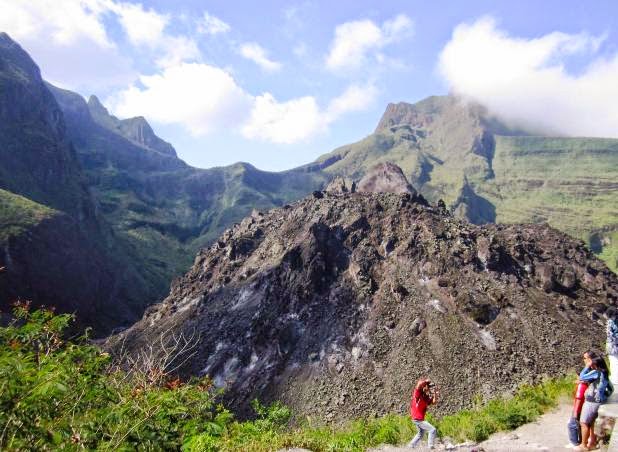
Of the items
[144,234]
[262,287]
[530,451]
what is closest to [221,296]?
[262,287]

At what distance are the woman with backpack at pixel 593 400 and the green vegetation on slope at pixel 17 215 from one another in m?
63.9

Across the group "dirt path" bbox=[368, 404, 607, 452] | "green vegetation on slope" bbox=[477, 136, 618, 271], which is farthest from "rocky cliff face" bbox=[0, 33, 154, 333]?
"green vegetation on slope" bbox=[477, 136, 618, 271]

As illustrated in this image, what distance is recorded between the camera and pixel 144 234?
109m

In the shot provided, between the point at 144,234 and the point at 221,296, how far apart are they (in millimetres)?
76514

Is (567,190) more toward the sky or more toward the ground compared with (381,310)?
more toward the sky

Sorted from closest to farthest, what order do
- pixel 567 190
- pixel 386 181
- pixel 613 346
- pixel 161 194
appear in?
pixel 613 346
pixel 386 181
pixel 567 190
pixel 161 194

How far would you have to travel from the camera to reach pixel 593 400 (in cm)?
905

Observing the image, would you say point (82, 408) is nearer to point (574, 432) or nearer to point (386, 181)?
point (574, 432)

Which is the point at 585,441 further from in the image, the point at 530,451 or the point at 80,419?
the point at 80,419

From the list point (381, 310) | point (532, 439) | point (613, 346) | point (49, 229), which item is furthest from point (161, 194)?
point (613, 346)

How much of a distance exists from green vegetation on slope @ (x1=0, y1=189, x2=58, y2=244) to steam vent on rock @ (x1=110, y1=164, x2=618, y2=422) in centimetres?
2465

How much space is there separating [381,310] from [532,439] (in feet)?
78.9

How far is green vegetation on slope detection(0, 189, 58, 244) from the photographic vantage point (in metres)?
56.6

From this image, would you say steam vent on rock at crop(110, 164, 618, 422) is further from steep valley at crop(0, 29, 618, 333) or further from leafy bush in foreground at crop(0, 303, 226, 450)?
steep valley at crop(0, 29, 618, 333)
